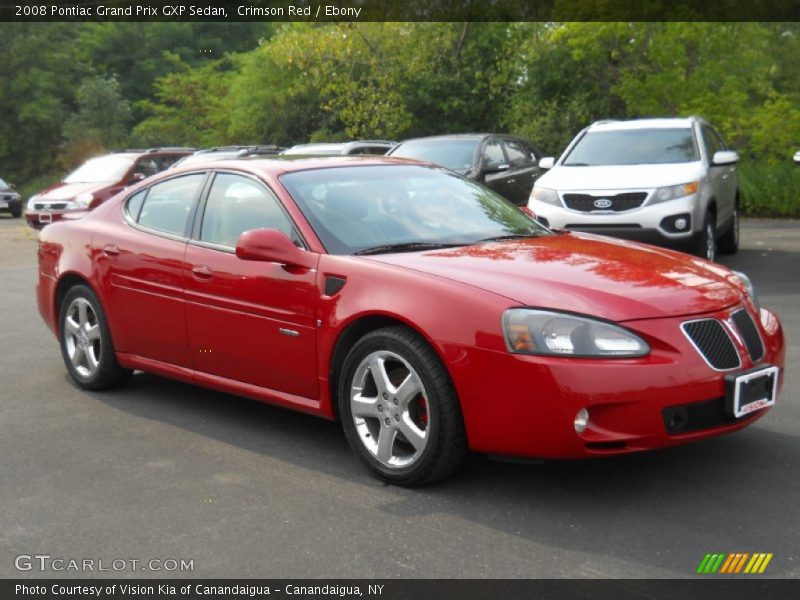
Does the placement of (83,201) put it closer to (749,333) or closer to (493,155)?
(493,155)

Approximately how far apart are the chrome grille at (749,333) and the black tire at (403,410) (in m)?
1.28

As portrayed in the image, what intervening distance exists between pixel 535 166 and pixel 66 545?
48.1ft

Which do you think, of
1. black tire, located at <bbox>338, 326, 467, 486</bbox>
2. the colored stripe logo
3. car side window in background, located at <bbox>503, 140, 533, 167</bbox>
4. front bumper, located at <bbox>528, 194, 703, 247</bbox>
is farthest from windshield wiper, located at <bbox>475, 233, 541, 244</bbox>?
car side window in background, located at <bbox>503, 140, 533, 167</bbox>

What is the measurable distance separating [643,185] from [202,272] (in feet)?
23.2

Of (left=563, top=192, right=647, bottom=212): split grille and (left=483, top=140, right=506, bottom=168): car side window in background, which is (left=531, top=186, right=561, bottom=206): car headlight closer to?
(left=563, top=192, right=647, bottom=212): split grille

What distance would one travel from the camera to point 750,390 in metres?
4.66

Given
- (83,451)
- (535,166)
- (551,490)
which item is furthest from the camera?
(535,166)

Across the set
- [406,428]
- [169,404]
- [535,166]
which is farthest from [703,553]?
[535,166]

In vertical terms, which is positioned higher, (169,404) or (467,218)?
(467,218)

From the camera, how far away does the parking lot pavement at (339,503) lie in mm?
4055

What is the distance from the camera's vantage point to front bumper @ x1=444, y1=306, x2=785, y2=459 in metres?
4.39

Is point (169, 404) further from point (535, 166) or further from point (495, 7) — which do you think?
point (495, 7)

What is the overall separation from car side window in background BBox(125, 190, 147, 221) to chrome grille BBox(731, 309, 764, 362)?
3602mm

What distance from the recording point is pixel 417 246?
17.9ft
